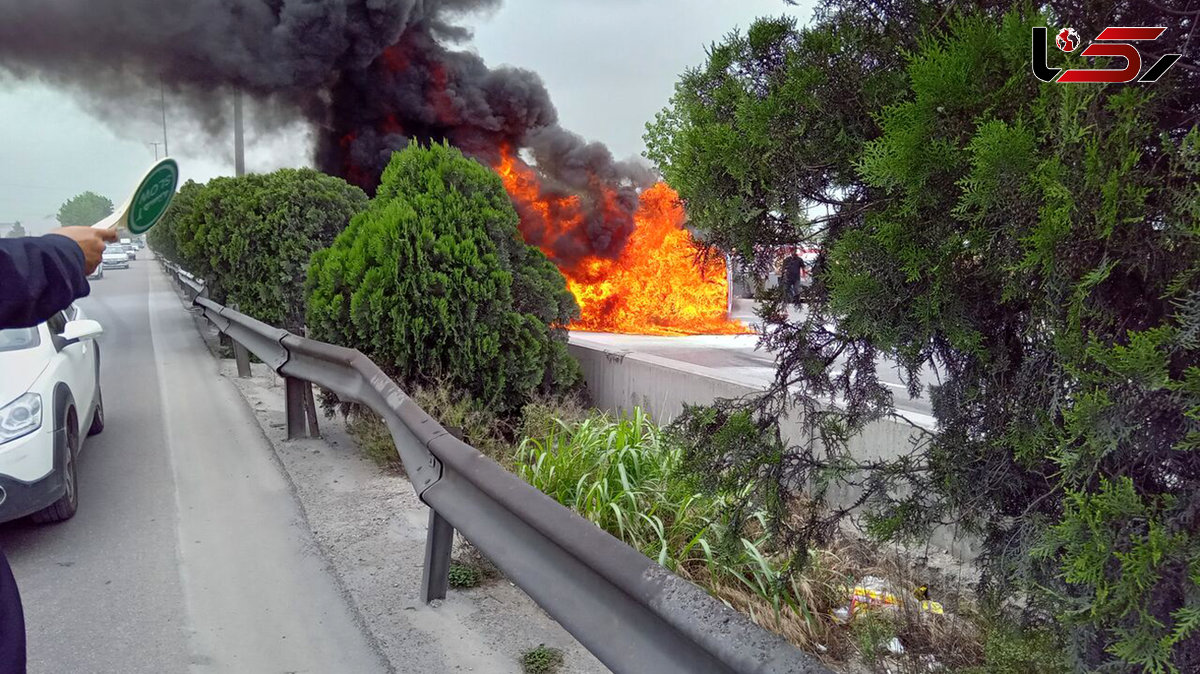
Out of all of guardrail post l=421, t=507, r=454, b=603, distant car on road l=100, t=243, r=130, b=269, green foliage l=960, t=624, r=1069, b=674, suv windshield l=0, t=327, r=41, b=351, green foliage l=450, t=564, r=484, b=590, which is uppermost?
distant car on road l=100, t=243, r=130, b=269

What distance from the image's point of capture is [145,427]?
24.8 ft

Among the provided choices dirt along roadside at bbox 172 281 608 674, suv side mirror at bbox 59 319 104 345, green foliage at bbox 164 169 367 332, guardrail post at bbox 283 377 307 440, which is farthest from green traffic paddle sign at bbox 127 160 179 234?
green foliage at bbox 164 169 367 332

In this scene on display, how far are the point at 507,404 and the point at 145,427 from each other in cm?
379

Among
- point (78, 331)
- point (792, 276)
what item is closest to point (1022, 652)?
point (792, 276)

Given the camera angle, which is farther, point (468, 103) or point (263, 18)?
point (468, 103)

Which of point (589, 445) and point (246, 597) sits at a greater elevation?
point (589, 445)

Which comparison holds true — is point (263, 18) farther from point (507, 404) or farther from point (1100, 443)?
point (1100, 443)

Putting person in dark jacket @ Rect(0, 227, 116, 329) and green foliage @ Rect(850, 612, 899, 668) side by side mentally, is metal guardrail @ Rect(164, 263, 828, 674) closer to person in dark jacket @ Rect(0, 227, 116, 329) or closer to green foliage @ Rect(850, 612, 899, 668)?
green foliage @ Rect(850, 612, 899, 668)

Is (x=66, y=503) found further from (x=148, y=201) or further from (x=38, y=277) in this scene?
(x=38, y=277)

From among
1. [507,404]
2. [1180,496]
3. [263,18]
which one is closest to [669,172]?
[1180,496]

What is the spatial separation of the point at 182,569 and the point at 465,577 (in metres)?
1.56

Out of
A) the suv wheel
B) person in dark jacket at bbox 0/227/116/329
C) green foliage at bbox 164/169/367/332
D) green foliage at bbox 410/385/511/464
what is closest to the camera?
person in dark jacket at bbox 0/227/116/329

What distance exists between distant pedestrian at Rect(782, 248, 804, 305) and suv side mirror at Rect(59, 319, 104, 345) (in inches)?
206

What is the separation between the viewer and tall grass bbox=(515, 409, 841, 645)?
10.4 feet
